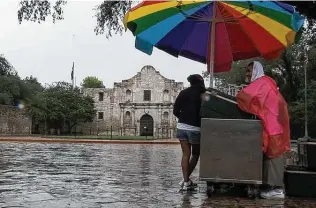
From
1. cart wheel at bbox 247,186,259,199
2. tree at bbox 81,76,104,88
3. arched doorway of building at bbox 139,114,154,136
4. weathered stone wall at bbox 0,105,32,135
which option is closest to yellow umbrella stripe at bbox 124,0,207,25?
cart wheel at bbox 247,186,259,199

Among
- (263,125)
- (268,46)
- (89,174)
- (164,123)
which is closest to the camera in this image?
(263,125)

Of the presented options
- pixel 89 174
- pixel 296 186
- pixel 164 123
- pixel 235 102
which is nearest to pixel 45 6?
pixel 89 174

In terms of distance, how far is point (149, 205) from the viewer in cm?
434

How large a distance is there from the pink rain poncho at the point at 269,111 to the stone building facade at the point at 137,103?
49218 mm

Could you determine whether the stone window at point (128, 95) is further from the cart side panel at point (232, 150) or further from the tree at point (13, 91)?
the cart side panel at point (232, 150)

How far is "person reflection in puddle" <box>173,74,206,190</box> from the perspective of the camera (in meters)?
5.41

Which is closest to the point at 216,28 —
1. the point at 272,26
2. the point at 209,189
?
the point at 272,26

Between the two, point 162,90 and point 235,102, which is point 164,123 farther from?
point 235,102

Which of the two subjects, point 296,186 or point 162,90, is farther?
point 162,90

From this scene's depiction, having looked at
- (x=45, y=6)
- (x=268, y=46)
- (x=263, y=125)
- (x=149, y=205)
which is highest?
(x=45, y=6)

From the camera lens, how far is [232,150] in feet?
15.5

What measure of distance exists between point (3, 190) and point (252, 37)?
12.0ft

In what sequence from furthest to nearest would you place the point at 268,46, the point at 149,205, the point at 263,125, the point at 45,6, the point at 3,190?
the point at 45,6 < the point at 268,46 < the point at 3,190 < the point at 263,125 < the point at 149,205

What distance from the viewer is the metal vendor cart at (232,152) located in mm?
4707
